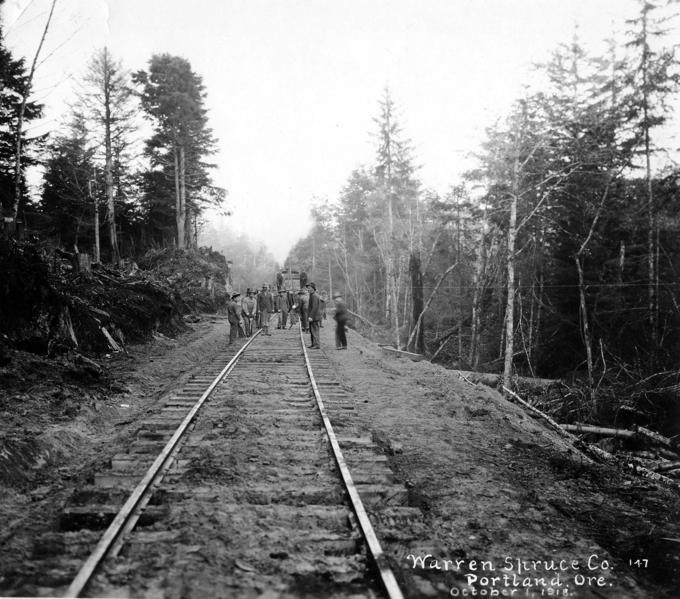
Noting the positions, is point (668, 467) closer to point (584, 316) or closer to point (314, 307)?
point (314, 307)

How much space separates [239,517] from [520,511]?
8.47 ft

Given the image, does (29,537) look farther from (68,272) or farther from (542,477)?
(68,272)

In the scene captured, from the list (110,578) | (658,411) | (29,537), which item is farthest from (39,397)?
(658,411)

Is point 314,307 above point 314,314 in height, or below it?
above

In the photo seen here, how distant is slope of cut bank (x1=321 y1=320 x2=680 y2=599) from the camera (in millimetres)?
3135

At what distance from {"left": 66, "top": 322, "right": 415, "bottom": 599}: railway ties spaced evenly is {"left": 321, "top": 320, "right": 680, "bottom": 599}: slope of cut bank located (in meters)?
0.38

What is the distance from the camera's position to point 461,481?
477 cm

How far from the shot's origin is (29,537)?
3367 mm

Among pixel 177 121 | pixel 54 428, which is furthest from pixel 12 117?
pixel 54 428

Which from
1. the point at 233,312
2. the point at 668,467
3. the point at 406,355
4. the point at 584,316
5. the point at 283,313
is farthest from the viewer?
the point at 283,313

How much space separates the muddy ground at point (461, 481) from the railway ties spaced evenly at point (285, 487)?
42 centimetres

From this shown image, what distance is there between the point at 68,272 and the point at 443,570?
1169 cm

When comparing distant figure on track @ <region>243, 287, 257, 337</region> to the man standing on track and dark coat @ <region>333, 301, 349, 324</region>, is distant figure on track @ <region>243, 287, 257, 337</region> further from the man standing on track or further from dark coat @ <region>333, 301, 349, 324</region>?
dark coat @ <region>333, 301, 349, 324</region>

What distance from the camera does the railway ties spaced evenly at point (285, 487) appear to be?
3.02 m
